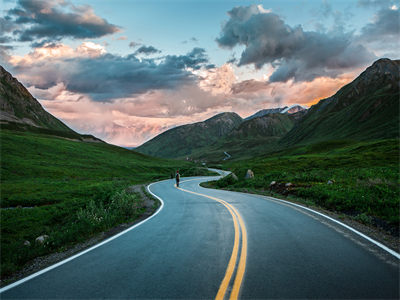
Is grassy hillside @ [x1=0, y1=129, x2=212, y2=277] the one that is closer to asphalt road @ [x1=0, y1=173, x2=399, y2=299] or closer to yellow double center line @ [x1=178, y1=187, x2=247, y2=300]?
asphalt road @ [x1=0, y1=173, x2=399, y2=299]

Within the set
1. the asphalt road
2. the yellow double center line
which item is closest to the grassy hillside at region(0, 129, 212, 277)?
the asphalt road

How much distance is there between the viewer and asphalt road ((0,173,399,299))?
4734 mm

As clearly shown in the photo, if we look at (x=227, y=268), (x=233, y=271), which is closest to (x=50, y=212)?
(x=227, y=268)

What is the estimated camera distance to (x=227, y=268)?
5.69 m

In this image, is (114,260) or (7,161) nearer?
(114,260)

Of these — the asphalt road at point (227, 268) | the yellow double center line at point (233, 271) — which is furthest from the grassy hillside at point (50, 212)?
the yellow double center line at point (233, 271)

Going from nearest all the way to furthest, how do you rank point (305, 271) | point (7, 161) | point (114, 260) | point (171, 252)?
point (305, 271) < point (114, 260) < point (171, 252) < point (7, 161)

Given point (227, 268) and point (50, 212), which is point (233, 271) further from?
point (50, 212)

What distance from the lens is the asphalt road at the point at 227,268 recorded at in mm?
4734

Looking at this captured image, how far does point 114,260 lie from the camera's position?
6.42 metres

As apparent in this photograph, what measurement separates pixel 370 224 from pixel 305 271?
21.1 ft

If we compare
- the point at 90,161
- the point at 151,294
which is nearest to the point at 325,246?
the point at 151,294

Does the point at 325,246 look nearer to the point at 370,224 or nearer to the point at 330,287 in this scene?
the point at 330,287

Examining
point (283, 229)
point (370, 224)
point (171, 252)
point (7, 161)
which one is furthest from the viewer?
point (7, 161)
